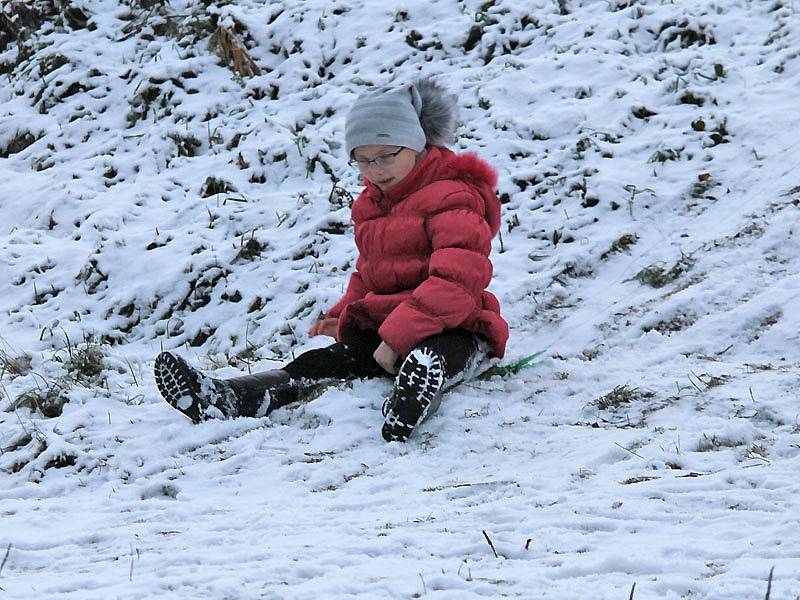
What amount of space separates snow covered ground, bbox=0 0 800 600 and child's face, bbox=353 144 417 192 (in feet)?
3.09

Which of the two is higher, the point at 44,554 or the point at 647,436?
the point at 44,554

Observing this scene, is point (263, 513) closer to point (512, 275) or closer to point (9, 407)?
point (9, 407)

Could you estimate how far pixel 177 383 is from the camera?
3844mm

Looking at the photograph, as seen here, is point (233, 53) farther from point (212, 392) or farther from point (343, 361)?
point (212, 392)

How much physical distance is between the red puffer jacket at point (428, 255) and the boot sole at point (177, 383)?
82 centimetres

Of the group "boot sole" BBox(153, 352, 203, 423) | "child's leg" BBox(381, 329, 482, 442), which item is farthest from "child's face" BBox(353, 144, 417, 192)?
"boot sole" BBox(153, 352, 203, 423)

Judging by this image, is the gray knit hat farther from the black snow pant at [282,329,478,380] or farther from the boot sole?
the boot sole

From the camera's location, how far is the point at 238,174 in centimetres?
717

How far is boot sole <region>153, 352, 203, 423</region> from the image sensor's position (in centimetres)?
382

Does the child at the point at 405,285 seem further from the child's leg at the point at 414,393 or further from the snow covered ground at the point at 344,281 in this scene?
the snow covered ground at the point at 344,281

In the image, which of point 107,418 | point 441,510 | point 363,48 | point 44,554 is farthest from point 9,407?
point 363,48

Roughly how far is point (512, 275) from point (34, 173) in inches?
179

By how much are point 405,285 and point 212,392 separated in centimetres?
100

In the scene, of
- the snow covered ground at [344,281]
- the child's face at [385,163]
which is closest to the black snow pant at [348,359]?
the snow covered ground at [344,281]
